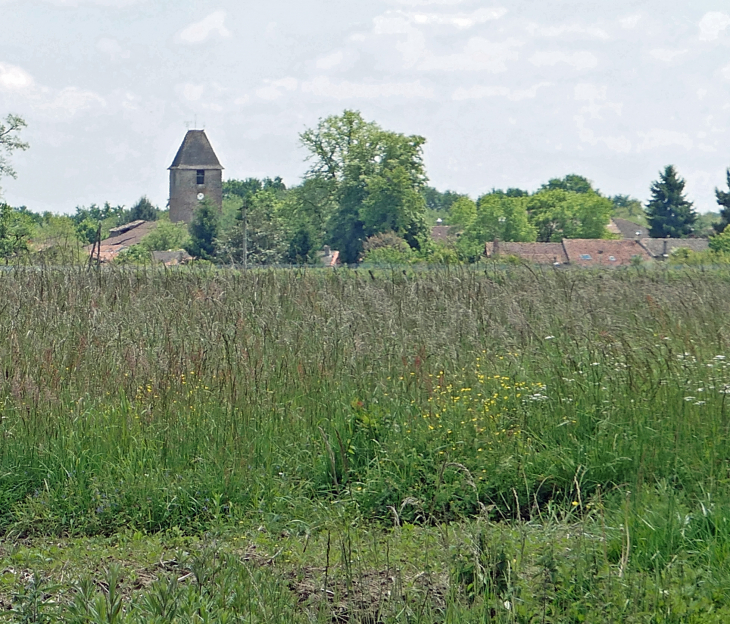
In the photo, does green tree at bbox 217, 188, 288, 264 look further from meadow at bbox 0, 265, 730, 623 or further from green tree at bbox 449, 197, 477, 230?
meadow at bbox 0, 265, 730, 623

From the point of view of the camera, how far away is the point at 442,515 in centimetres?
483

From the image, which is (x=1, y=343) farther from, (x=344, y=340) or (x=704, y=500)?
(x=704, y=500)

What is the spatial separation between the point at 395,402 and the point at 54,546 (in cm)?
239

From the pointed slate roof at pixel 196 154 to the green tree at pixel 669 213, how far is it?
235 ft

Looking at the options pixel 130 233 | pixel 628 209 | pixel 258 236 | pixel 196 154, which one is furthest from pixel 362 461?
pixel 628 209

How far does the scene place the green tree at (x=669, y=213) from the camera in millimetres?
92250

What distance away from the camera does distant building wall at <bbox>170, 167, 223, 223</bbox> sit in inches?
5408

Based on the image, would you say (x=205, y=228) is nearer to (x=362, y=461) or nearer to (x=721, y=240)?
(x=721, y=240)

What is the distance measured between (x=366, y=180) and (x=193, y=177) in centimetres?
6153

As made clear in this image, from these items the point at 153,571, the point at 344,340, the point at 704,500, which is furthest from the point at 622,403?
the point at 153,571

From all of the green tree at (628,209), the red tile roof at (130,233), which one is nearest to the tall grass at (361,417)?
the red tile roof at (130,233)

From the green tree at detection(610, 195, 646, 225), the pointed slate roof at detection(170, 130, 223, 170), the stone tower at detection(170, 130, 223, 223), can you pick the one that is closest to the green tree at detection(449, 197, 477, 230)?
the stone tower at detection(170, 130, 223, 223)

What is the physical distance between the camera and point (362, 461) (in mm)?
5395

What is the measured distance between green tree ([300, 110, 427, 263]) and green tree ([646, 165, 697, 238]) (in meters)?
25.9
